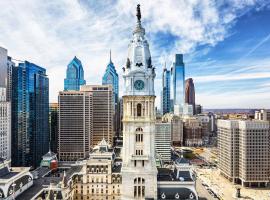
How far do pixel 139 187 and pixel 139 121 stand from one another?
17.6m

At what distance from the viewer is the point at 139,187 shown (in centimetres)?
7800

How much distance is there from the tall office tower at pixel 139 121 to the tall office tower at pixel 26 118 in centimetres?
12532

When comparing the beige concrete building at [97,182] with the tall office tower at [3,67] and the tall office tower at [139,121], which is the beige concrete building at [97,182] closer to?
the tall office tower at [139,121]

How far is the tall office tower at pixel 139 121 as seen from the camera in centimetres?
7594

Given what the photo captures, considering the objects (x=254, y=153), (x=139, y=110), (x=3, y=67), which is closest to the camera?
(x=139, y=110)

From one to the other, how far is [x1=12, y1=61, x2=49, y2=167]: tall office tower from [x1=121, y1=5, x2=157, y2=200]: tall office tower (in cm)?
12532

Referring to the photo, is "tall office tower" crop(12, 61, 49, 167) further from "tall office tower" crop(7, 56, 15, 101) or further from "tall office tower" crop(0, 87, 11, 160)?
"tall office tower" crop(0, 87, 11, 160)

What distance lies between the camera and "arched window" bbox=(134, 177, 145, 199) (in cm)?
7775

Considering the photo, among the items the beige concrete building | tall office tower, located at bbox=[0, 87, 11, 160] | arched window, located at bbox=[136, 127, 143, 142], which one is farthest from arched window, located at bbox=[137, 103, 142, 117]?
tall office tower, located at bbox=[0, 87, 11, 160]

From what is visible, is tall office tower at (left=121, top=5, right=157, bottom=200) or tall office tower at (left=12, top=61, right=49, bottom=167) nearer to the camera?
tall office tower at (left=121, top=5, right=157, bottom=200)

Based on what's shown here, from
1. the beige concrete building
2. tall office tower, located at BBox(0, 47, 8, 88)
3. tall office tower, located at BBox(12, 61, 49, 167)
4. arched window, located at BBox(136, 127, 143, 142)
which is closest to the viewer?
arched window, located at BBox(136, 127, 143, 142)

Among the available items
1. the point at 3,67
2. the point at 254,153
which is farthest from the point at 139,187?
the point at 3,67

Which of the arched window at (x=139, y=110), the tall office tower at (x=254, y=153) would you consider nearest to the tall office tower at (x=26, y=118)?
the tall office tower at (x=254, y=153)

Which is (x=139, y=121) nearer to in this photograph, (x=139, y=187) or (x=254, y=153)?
(x=139, y=187)
